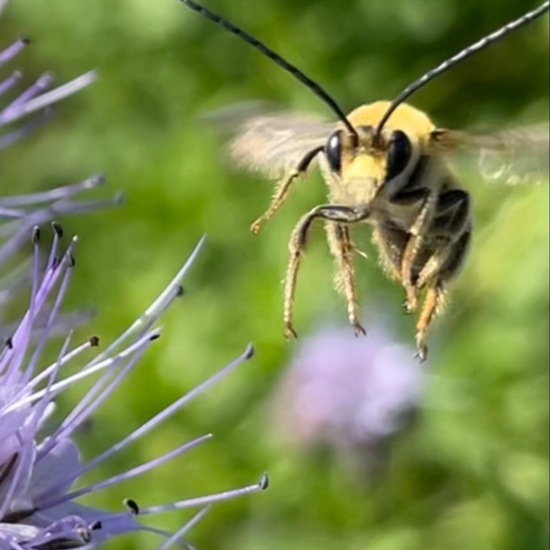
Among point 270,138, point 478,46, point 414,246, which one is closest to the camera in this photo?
point 478,46

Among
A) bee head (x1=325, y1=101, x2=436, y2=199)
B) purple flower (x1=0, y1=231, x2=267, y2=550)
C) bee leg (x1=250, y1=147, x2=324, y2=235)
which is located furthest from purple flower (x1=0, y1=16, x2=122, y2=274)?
bee head (x1=325, y1=101, x2=436, y2=199)

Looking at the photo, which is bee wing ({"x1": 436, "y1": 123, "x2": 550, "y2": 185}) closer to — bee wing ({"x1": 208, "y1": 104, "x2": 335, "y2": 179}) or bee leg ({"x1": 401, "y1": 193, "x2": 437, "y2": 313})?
bee leg ({"x1": 401, "y1": 193, "x2": 437, "y2": 313})

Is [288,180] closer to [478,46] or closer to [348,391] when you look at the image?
[478,46]

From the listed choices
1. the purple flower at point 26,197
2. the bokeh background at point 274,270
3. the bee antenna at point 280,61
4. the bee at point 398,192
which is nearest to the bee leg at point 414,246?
the bee at point 398,192

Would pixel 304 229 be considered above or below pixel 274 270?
below

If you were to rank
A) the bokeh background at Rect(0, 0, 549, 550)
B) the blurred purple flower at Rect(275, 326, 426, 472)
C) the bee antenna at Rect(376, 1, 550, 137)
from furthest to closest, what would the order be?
the blurred purple flower at Rect(275, 326, 426, 472) < the bokeh background at Rect(0, 0, 549, 550) < the bee antenna at Rect(376, 1, 550, 137)

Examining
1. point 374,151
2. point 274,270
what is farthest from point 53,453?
point 274,270

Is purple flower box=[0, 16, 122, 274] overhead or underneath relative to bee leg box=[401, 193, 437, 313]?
overhead

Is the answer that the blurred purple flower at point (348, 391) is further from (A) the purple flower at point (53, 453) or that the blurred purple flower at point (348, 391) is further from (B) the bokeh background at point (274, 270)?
(A) the purple flower at point (53, 453)
